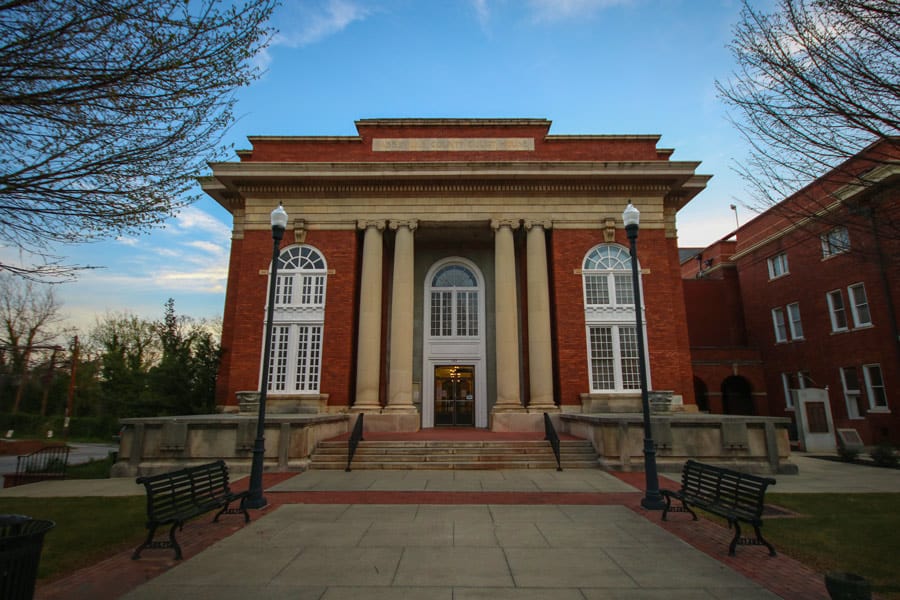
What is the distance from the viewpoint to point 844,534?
22.6ft

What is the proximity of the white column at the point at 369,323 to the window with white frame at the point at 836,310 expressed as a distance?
22924mm

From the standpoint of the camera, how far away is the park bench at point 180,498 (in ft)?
19.1

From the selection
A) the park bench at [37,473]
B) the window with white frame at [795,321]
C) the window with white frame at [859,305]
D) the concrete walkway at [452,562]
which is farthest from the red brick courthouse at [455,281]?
the concrete walkway at [452,562]

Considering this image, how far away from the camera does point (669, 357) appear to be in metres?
19.7

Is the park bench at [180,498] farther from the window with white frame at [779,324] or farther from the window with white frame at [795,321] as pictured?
the window with white frame at [779,324]

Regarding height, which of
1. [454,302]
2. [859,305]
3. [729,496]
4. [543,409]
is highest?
[454,302]

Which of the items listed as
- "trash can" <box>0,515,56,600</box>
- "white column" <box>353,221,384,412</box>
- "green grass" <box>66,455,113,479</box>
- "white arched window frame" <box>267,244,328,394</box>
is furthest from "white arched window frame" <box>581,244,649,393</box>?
"trash can" <box>0,515,56,600</box>

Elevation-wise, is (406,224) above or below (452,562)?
above

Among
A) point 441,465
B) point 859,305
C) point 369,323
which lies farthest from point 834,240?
point 859,305

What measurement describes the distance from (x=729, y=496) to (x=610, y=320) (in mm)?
13939

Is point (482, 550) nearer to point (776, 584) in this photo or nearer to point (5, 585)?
point (776, 584)

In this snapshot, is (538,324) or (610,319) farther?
(610,319)

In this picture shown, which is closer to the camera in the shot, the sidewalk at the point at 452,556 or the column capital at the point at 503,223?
the sidewalk at the point at 452,556

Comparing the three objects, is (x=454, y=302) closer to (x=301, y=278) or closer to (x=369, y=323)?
(x=369, y=323)
